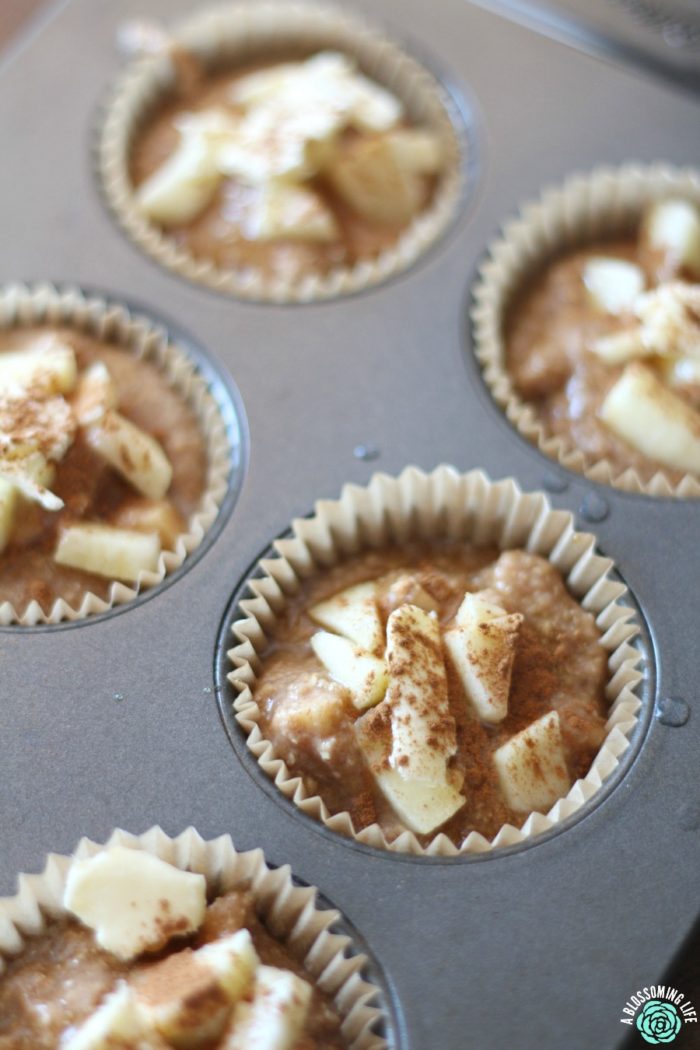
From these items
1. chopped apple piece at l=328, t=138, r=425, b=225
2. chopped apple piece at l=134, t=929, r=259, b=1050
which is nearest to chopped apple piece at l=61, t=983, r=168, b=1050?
chopped apple piece at l=134, t=929, r=259, b=1050

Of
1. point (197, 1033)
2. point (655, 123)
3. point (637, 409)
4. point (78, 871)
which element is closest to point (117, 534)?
point (78, 871)

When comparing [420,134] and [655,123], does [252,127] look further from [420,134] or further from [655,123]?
[655,123]

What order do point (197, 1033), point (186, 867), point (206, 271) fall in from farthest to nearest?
1. point (206, 271)
2. point (186, 867)
3. point (197, 1033)

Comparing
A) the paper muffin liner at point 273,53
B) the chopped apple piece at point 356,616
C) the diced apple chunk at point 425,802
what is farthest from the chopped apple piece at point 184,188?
the diced apple chunk at point 425,802

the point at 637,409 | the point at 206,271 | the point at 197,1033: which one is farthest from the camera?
the point at 206,271

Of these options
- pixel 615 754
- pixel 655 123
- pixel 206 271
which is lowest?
pixel 615 754

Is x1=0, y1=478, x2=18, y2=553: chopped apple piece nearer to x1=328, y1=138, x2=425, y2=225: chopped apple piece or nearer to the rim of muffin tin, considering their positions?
the rim of muffin tin

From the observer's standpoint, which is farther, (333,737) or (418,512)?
(418,512)
